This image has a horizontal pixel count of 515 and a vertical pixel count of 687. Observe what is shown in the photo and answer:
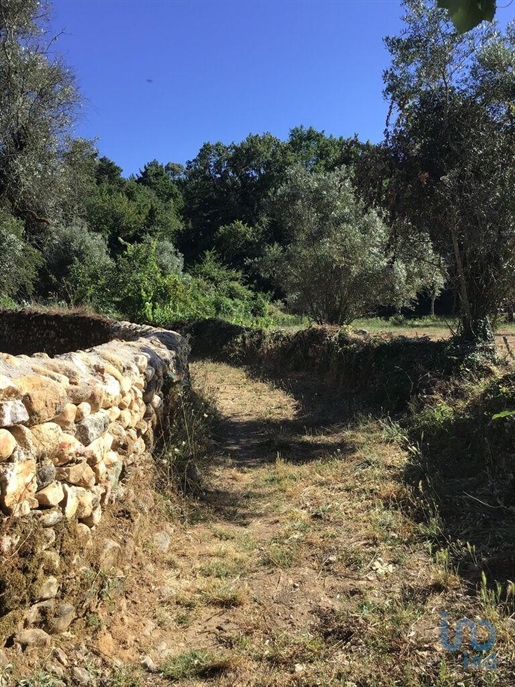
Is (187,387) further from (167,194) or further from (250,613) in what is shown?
(167,194)

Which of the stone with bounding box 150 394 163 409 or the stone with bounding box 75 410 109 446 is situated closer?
the stone with bounding box 75 410 109 446

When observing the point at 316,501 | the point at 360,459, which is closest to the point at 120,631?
the point at 316,501

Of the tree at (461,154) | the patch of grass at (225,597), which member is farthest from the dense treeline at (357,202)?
the patch of grass at (225,597)

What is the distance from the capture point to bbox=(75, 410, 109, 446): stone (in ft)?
10.3

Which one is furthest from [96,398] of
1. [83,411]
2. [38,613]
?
[38,613]

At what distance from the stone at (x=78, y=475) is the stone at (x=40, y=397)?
353 mm

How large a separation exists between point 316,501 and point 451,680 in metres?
2.50

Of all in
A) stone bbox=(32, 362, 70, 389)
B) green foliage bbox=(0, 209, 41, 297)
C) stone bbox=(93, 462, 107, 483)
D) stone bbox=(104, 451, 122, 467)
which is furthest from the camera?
green foliage bbox=(0, 209, 41, 297)

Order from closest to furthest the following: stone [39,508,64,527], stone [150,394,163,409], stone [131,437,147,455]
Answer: stone [39,508,64,527]
stone [131,437,147,455]
stone [150,394,163,409]

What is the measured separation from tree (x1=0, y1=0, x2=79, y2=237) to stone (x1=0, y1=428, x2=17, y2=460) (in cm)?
1124

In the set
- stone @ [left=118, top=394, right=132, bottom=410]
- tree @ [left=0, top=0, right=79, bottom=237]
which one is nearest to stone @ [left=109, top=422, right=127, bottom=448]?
stone @ [left=118, top=394, right=132, bottom=410]

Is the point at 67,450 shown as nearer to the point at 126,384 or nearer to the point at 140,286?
the point at 126,384

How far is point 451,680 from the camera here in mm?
2359

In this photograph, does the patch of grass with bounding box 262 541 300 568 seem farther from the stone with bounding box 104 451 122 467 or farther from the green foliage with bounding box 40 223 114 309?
the green foliage with bounding box 40 223 114 309
